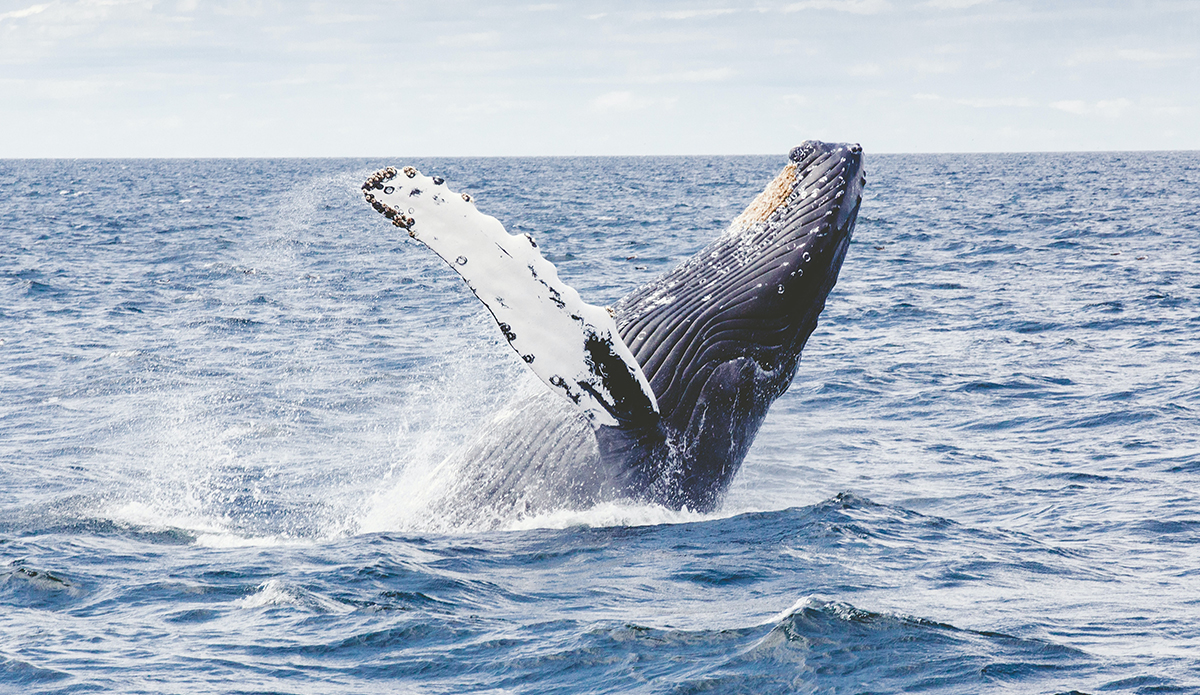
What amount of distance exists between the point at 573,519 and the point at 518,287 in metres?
2.14

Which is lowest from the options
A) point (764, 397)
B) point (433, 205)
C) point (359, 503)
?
point (359, 503)

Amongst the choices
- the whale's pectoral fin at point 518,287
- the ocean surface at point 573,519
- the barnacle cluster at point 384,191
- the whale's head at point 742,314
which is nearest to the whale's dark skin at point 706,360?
the whale's head at point 742,314

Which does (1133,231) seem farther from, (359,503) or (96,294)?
(359,503)

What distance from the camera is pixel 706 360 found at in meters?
7.69

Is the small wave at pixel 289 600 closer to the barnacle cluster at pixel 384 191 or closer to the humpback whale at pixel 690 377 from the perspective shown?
the humpback whale at pixel 690 377

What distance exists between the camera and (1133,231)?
126 feet

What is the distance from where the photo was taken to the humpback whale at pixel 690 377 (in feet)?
24.6

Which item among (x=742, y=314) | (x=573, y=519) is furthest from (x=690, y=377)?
(x=573, y=519)

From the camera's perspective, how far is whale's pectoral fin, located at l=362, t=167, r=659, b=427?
20.5ft

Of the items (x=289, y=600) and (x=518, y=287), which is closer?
(x=518, y=287)

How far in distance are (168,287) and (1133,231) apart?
2856 cm

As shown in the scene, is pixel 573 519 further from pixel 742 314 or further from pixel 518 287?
pixel 518 287

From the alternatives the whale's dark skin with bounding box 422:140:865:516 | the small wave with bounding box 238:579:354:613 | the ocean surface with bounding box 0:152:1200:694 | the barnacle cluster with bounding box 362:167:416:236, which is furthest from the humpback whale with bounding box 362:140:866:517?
the small wave with bounding box 238:579:354:613

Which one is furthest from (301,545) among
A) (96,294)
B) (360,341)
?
(96,294)
